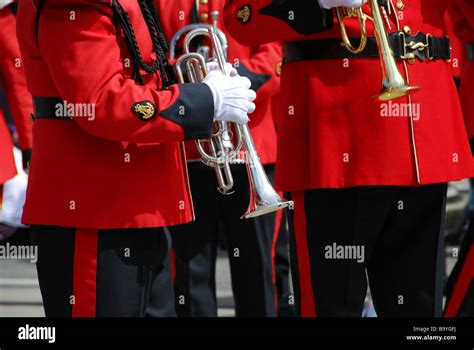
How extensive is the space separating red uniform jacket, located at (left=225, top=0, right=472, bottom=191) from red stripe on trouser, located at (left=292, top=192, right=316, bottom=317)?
0.22 ft

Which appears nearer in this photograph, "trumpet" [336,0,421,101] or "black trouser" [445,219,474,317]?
"trumpet" [336,0,421,101]

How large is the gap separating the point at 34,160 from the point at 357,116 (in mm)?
1010

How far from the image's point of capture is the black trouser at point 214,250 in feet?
16.2

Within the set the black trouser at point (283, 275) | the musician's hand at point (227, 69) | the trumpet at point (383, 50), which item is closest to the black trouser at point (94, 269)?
the musician's hand at point (227, 69)

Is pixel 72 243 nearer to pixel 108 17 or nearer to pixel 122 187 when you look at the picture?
pixel 122 187

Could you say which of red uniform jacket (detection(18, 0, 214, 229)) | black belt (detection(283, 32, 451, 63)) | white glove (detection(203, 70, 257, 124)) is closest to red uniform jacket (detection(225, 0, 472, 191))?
black belt (detection(283, 32, 451, 63))

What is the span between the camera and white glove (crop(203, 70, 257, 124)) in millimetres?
3250

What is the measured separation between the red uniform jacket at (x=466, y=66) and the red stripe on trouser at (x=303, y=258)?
1.30 meters

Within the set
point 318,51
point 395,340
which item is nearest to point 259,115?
point 318,51

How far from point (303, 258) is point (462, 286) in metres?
1.20

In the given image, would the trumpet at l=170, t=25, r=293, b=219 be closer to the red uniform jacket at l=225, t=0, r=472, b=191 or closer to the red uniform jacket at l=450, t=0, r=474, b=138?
the red uniform jacket at l=225, t=0, r=472, b=191

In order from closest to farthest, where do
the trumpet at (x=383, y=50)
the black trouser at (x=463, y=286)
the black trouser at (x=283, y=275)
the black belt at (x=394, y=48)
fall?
1. the trumpet at (x=383, y=50)
2. the black belt at (x=394, y=48)
3. the black trouser at (x=463, y=286)
4. the black trouser at (x=283, y=275)

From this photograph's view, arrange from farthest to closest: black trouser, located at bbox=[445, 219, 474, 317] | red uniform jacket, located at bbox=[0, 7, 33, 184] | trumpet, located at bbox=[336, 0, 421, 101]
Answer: red uniform jacket, located at bbox=[0, 7, 33, 184] < black trouser, located at bbox=[445, 219, 474, 317] < trumpet, located at bbox=[336, 0, 421, 101]

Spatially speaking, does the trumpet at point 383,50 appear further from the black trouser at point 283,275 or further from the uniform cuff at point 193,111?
the black trouser at point 283,275
